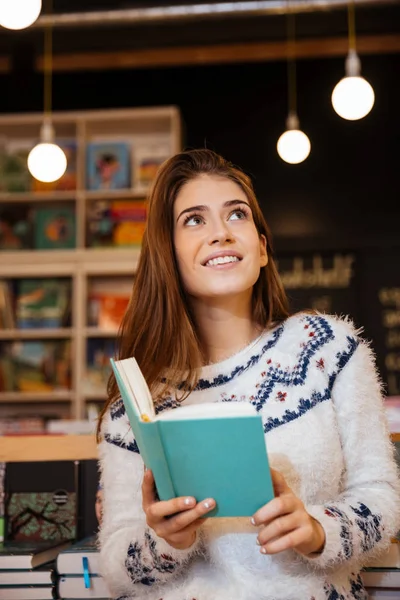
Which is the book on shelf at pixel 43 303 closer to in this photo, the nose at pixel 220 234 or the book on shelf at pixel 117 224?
the book on shelf at pixel 117 224

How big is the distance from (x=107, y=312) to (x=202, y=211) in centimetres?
317

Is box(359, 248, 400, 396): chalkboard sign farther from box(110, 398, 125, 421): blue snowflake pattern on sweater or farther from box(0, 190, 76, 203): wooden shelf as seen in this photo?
box(110, 398, 125, 421): blue snowflake pattern on sweater

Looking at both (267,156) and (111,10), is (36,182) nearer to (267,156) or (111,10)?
(111,10)

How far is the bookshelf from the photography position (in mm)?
4727

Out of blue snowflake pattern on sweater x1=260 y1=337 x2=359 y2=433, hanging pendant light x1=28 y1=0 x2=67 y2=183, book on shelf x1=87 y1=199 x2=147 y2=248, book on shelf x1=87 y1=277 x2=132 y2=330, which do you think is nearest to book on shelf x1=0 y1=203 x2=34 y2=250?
book on shelf x1=87 y1=199 x2=147 y2=248

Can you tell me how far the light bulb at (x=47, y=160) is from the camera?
3727 millimetres

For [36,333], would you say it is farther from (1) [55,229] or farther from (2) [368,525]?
(2) [368,525]

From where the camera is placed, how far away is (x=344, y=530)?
1.35 metres

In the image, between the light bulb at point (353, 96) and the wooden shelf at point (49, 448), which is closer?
the wooden shelf at point (49, 448)

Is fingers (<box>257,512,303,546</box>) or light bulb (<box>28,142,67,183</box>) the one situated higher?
light bulb (<box>28,142,67,183</box>)

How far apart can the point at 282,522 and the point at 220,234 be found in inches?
26.7

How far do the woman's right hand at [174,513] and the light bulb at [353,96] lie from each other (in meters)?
2.53

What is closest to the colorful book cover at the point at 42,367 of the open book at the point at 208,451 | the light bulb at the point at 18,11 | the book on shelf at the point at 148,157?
the book on shelf at the point at 148,157

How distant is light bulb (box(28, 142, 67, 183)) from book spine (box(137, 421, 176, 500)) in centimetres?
276
